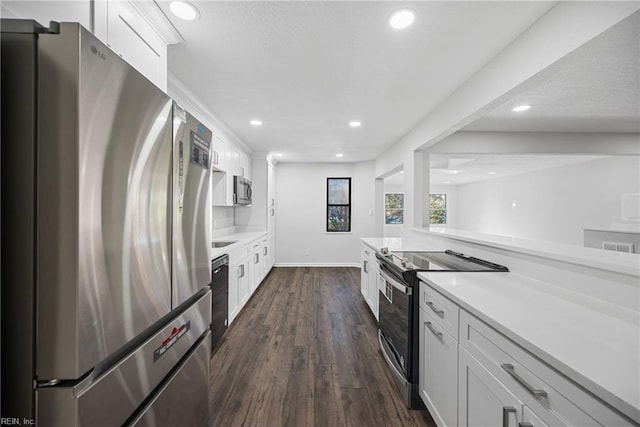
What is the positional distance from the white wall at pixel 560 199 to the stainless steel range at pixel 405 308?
4.83 metres

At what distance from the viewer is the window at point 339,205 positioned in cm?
632

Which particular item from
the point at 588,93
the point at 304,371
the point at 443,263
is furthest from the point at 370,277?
the point at 588,93

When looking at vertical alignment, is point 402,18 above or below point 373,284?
above

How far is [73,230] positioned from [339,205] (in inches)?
229

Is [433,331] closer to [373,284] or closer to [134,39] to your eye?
[373,284]

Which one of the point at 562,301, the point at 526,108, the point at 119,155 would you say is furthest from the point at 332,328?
the point at 526,108

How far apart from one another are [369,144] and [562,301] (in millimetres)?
3553

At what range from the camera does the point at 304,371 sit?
7.10 ft

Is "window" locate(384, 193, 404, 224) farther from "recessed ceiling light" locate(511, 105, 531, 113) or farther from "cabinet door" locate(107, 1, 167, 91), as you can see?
"cabinet door" locate(107, 1, 167, 91)

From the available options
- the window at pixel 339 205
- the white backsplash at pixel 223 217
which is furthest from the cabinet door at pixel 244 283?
the window at pixel 339 205

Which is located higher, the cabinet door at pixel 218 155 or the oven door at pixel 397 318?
the cabinet door at pixel 218 155

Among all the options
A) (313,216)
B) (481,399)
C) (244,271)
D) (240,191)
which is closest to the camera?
(481,399)

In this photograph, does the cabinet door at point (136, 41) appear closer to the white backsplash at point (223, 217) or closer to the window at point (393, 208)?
the white backsplash at point (223, 217)

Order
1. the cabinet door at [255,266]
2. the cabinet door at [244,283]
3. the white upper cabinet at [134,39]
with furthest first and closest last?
the cabinet door at [255,266] → the cabinet door at [244,283] → the white upper cabinet at [134,39]
